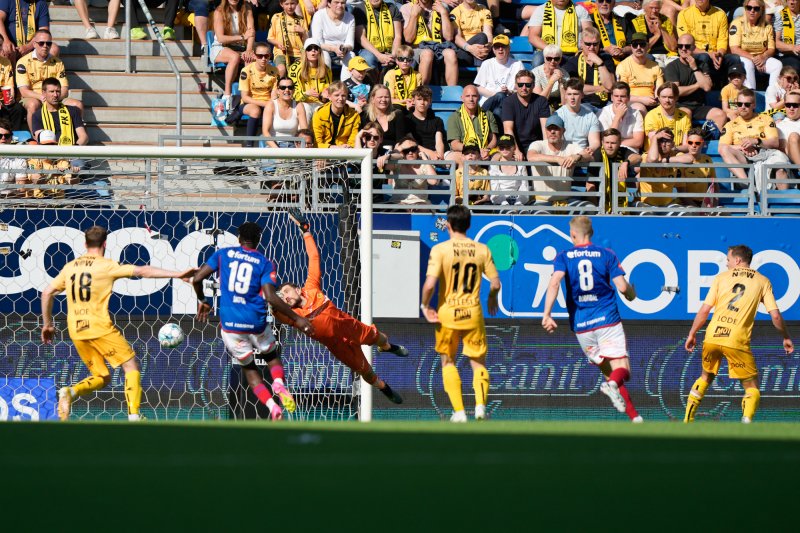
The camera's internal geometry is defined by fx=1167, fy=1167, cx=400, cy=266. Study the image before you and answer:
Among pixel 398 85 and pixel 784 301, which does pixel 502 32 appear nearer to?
→ pixel 398 85

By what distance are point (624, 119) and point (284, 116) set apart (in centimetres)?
434

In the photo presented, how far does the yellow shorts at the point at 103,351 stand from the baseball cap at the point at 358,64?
608 centimetres

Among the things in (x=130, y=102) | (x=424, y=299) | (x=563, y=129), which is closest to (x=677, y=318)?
(x=563, y=129)

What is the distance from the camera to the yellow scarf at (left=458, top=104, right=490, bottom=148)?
1458cm

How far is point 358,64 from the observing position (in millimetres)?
15227

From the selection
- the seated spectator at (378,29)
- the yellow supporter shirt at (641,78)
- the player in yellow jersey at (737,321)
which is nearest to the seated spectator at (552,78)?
the yellow supporter shirt at (641,78)

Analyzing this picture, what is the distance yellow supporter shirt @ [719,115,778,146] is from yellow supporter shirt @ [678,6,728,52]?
7.57 ft

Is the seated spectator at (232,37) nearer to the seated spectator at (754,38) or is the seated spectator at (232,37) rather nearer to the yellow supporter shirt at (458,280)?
the yellow supporter shirt at (458,280)

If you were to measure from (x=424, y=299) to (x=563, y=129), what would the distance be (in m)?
4.85

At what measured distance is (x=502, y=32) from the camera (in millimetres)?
16828

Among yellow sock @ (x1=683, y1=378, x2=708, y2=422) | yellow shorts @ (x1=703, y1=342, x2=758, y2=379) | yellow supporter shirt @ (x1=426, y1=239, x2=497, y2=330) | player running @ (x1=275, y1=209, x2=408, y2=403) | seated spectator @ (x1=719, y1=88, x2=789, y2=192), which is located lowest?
yellow sock @ (x1=683, y1=378, x2=708, y2=422)

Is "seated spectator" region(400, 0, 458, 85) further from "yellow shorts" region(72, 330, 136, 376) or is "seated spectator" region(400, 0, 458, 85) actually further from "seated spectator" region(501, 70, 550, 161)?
"yellow shorts" region(72, 330, 136, 376)

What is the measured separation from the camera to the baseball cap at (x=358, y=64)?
598 inches

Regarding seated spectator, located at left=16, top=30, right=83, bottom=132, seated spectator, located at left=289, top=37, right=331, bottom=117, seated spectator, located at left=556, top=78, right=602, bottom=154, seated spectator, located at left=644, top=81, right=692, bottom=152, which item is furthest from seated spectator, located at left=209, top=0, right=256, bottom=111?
seated spectator, located at left=644, top=81, right=692, bottom=152
